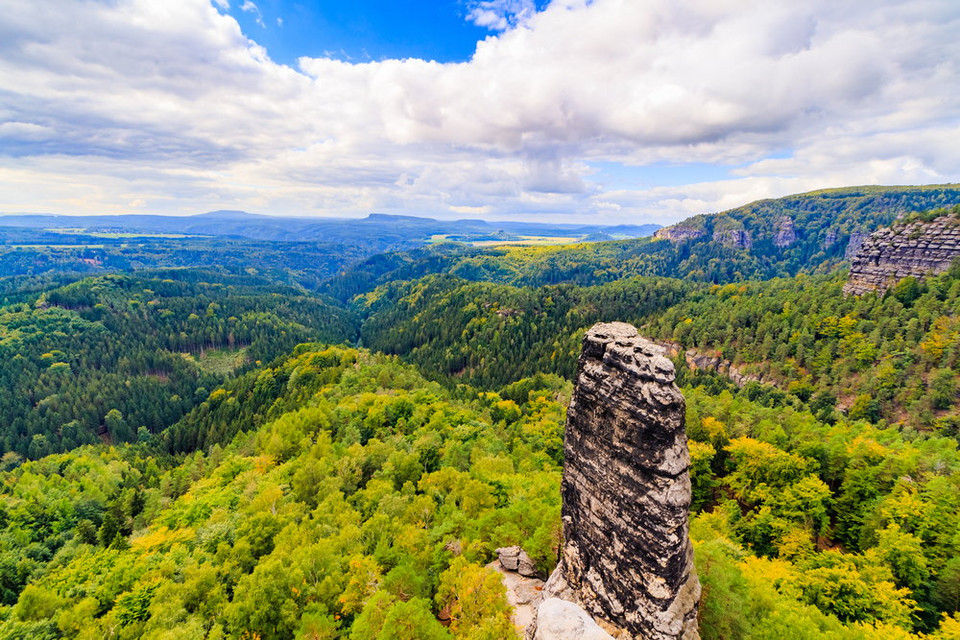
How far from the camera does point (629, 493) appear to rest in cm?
2316

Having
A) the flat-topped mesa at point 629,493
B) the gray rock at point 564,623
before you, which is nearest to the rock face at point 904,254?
the flat-topped mesa at point 629,493

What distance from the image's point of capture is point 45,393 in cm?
17525

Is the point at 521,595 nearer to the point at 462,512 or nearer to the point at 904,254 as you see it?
the point at 462,512

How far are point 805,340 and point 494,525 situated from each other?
451 ft

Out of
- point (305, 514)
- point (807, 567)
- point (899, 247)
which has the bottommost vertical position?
point (305, 514)

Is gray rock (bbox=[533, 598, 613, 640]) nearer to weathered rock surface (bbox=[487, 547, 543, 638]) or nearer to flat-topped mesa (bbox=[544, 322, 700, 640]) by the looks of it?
flat-topped mesa (bbox=[544, 322, 700, 640])

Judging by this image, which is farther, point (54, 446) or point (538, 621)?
point (54, 446)

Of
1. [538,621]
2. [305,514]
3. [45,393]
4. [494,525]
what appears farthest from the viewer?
[45,393]

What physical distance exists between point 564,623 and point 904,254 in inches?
7960

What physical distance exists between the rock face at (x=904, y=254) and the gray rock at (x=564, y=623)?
18492cm

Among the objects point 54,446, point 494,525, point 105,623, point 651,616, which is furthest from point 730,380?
point 54,446

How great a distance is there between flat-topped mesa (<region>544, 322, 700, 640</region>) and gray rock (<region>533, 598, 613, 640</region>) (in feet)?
4.12

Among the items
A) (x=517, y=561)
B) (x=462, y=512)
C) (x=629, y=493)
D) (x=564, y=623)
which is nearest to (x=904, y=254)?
(x=462, y=512)

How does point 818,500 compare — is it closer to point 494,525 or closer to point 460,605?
point 494,525
